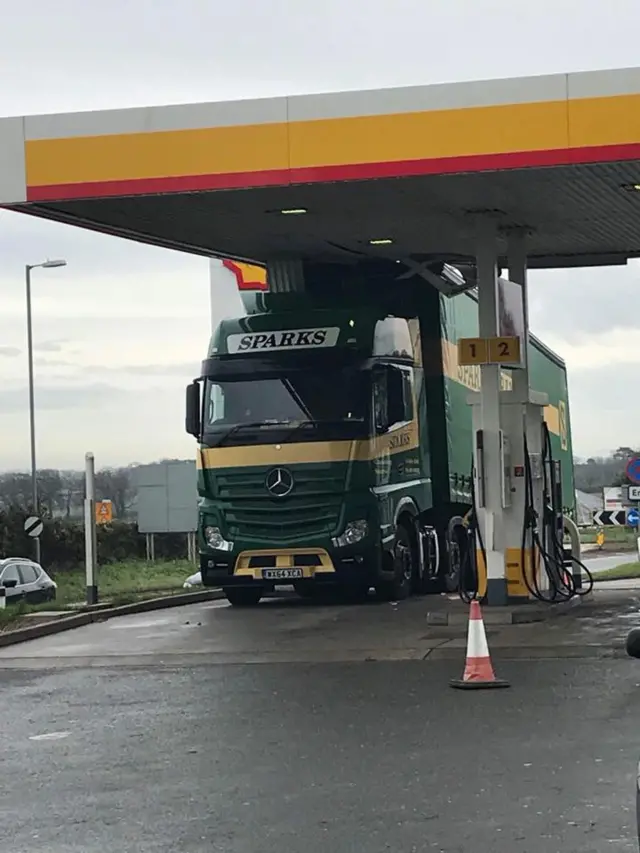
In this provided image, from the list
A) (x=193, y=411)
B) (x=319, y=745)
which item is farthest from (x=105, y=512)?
(x=319, y=745)

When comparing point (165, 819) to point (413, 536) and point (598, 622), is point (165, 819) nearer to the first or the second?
A: point (598, 622)

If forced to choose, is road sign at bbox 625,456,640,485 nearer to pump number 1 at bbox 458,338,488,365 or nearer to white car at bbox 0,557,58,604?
pump number 1 at bbox 458,338,488,365

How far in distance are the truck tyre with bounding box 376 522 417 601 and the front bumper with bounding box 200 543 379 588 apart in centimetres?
62

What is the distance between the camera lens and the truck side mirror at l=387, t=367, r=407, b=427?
19359 mm

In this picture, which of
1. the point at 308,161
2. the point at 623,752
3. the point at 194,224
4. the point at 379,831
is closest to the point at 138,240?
the point at 194,224

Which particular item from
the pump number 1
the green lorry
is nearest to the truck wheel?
the green lorry

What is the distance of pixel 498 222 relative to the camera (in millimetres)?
18016

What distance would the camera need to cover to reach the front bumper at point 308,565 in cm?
1912

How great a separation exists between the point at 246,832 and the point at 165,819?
0.57m

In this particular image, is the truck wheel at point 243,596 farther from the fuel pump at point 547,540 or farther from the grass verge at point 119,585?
the fuel pump at point 547,540

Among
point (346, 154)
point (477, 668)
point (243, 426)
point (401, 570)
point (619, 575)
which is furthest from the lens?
point (619, 575)

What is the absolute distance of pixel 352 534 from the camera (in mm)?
19172

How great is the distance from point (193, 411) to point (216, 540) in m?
1.71

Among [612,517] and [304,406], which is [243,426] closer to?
[304,406]
